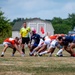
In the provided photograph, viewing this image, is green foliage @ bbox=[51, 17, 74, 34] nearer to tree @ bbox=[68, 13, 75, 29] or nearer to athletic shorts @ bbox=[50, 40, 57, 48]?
tree @ bbox=[68, 13, 75, 29]

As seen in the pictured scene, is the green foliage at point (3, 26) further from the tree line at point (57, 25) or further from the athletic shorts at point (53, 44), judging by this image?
the athletic shorts at point (53, 44)

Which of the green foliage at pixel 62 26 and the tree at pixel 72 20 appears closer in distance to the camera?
the green foliage at pixel 62 26

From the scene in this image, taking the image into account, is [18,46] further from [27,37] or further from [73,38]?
[73,38]

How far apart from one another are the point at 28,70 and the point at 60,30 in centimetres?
12167

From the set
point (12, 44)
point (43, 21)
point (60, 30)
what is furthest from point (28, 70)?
point (60, 30)

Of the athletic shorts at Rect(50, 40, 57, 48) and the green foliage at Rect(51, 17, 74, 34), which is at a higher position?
the athletic shorts at Rect(50, 40, 57, 48)

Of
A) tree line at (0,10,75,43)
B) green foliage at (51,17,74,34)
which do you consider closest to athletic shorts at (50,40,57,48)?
tree line at (0,10,75,43)

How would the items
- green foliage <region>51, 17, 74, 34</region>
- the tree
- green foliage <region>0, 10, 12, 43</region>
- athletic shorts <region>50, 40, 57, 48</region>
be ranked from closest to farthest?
athletic shorts <region>50, 40, 57, 48</region> → green foliage <region>0, 10, 12, 43</region> → green foliage <region>51, 17, 74, 34</region> → the tree

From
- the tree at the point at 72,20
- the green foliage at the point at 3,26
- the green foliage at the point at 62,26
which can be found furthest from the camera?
the tree at the point at 72,20

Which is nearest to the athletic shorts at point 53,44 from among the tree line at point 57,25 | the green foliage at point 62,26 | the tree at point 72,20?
the tree line at point 57,25

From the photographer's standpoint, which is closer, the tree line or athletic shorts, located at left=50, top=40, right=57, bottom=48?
athletic shorts, located at left=50, top=40, right=57, bottom=48

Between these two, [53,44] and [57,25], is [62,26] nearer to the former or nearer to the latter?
[57,25]

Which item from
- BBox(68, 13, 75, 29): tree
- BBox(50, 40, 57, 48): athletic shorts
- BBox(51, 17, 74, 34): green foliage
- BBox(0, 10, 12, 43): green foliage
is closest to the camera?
BBox(50, 40, 57, 48): athletic shorts

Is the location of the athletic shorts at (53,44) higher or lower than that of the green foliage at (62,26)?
higher
